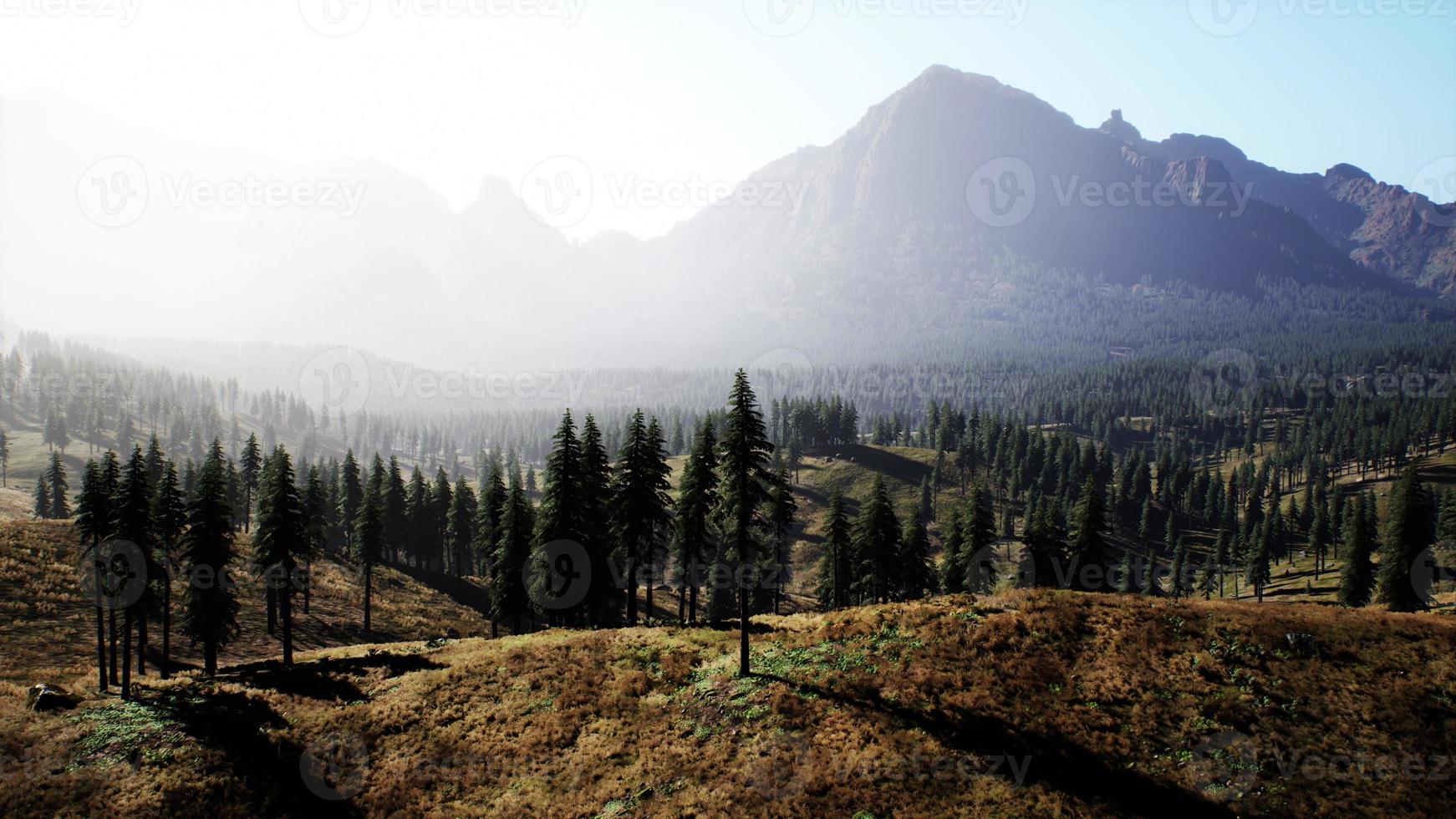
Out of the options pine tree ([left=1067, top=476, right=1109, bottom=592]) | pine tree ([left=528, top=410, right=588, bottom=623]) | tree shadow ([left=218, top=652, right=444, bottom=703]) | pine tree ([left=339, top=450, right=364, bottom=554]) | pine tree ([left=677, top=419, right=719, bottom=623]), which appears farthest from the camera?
pine tree ([left=339, top=450, right=364, bottom=554])

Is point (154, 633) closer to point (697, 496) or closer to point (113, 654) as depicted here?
point (113, 654)

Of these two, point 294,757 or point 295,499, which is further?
point 295,499

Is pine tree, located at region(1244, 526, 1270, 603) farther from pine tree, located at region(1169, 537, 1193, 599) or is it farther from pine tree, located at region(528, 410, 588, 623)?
pine tree, located at region(528, 410, 588, 623)

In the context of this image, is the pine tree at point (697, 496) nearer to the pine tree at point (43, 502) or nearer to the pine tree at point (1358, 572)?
the pine tree at point (1358, 572)

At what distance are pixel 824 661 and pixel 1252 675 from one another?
601 inches

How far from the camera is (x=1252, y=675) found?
2338cm

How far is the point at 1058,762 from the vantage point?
1991cm

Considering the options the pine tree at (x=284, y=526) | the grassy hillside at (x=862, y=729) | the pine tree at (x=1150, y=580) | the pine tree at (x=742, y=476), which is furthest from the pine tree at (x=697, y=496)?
the pine tree at (x=1150, y=580)

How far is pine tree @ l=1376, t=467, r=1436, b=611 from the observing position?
1937 inches

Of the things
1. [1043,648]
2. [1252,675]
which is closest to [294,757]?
[1043,648]

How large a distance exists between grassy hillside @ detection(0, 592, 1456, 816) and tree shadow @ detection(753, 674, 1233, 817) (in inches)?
3.1

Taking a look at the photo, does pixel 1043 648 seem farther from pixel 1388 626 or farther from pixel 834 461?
pixel 834 461

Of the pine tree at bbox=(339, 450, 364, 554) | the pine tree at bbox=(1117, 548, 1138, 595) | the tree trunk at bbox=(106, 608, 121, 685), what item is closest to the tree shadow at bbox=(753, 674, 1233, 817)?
the tree trunk at bbox=(106, 608, 121, 685)

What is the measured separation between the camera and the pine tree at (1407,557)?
4919 centimetres
